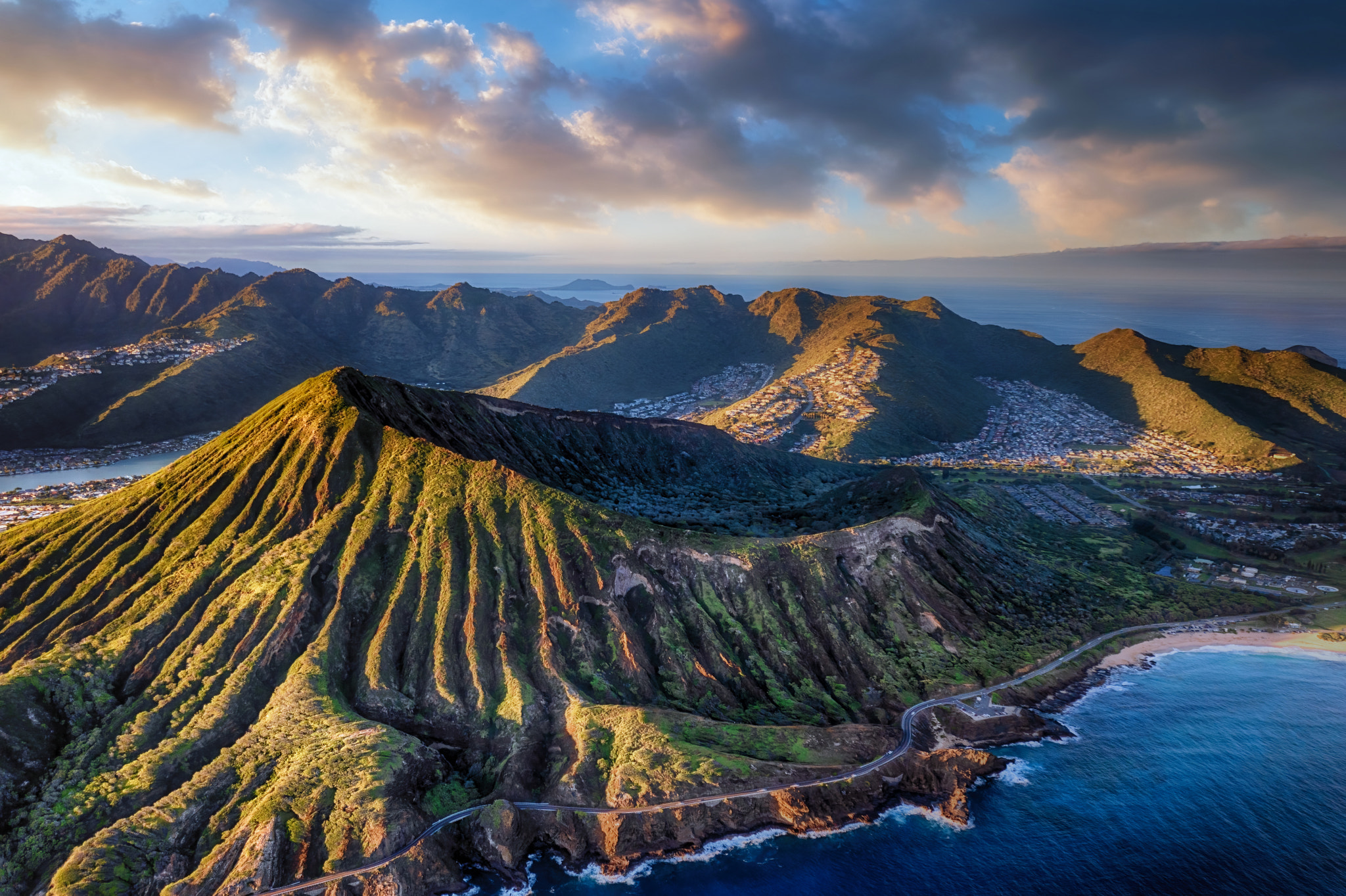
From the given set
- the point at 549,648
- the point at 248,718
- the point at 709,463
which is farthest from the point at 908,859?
the point at 709,463

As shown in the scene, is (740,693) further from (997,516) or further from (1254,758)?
(997,516)

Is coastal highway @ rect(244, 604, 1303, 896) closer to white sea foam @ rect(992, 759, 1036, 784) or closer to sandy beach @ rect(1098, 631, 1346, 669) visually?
white sea foam @ rect(992, 759, 1036, 784)

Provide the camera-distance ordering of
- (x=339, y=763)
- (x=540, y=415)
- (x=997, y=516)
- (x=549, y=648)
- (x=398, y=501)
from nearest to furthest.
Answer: (x=339, y=763) < (x=549, y=648) < (x=398, y=501) < (x=540, y=415) < (x=997, y=516)

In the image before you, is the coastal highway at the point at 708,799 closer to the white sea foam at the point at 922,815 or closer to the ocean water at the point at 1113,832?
the white sea foam at the point at 922,815

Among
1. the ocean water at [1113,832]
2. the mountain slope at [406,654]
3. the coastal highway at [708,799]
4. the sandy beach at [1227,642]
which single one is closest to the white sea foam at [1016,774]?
the ocean water at [1113,832]

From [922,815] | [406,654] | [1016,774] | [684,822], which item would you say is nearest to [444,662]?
[406,654]

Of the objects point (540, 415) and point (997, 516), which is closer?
point (540, 415)
